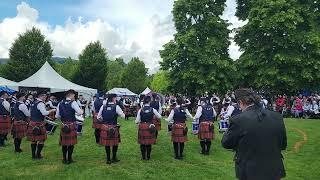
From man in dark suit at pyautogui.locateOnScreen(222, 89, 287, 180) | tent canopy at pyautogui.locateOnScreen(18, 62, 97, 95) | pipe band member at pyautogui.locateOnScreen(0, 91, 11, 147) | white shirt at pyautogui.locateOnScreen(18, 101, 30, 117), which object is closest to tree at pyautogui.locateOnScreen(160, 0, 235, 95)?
tent canopy at pyautogui.locateOnScreen(18, 62, 97, 95)

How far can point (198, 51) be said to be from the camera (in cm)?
3406

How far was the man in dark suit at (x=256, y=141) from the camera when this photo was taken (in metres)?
4.66

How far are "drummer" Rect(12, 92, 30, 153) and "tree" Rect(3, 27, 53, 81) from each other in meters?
37.4

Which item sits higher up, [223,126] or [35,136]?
[223,126]

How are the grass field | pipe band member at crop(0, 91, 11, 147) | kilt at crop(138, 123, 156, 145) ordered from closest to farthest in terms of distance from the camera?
the grass field → kilt at crop(138, 123, 156, 145) → pipe band member at crop(0, 91, 11, 147)

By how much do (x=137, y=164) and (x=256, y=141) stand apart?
23.9ft

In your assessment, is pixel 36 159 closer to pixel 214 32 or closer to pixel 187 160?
pixel 187 160

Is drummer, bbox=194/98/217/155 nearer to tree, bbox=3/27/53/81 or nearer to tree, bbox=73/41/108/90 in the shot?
tree, bbox=3/27/53/81

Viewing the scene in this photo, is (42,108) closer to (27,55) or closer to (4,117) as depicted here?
(4,117)

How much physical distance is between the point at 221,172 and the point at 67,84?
19.9 meters

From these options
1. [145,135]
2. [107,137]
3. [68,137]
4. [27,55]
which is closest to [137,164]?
[145,135]

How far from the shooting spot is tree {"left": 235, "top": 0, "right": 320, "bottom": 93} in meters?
31.1

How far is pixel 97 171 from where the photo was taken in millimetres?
10688

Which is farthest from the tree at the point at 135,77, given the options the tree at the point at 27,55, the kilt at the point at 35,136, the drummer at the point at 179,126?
the kilt at the point at 35,136
